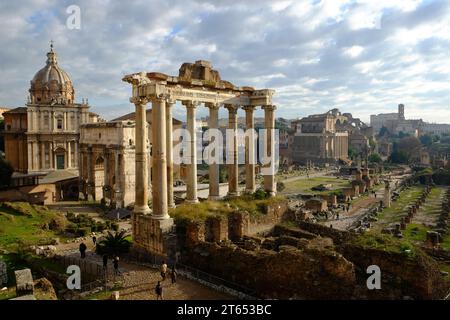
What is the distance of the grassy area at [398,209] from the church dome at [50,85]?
37.8 meters

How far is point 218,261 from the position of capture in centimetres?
1496

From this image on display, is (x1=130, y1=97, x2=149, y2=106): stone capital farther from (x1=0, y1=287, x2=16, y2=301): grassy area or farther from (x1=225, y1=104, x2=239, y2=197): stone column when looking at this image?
(x1=0, y1=287, x2=16, y2=301): grassy area

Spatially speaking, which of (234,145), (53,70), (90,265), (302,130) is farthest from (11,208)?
(302,130)

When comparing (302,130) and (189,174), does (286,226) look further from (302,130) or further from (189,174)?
(302,130)

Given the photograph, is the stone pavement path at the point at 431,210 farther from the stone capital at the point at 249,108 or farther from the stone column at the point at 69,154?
the stone column at the point at 69,154

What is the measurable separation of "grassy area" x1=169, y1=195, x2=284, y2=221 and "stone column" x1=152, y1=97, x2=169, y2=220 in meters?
0.94

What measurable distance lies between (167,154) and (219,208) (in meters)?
3.72

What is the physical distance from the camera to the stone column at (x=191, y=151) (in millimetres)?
19188

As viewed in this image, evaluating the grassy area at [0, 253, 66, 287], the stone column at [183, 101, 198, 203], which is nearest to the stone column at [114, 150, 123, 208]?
the grassy area at [0, 253, 66, 287]

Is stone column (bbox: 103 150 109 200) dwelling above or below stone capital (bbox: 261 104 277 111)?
below

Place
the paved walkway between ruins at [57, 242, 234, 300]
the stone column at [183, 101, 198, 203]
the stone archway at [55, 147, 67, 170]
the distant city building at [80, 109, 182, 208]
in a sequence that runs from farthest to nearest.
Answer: the stone archway at [55, 147, 67, 170], the distant city building at [80, 109, 182, 208], the stone column at [183, 101, 198, 203], the paved walkway between ruins at [57, 242, 234, 300]

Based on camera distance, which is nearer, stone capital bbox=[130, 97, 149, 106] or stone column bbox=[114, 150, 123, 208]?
stone capital bbox=[130, 97, 149, 106]

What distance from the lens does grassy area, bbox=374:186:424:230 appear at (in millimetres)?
37600

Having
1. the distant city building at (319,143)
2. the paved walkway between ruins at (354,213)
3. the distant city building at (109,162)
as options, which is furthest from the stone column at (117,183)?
the distant city building at (319,143)
